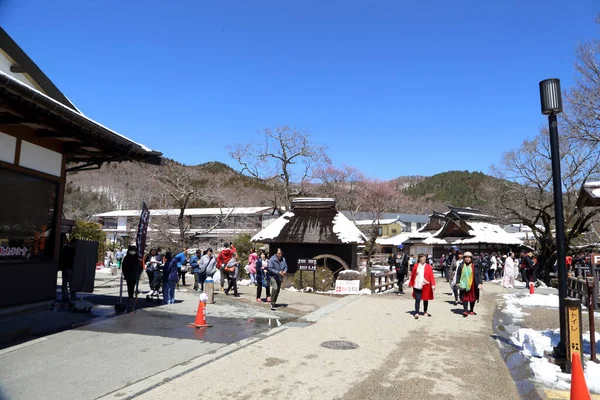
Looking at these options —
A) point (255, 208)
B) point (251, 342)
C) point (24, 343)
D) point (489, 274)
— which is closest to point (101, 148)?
point (24, 343)

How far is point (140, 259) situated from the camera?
1010 centimetres

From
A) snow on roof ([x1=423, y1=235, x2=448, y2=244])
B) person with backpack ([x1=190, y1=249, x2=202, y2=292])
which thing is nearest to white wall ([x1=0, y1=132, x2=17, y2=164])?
person with backpack ([x1=190, y1=249, x2=202, y2=292])

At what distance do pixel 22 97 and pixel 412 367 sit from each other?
7.05m

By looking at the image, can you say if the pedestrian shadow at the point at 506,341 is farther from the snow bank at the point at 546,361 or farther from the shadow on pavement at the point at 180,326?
the shadow on pavement at the point at 180,326

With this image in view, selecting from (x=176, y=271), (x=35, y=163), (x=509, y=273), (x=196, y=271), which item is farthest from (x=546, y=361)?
(x=509, y=273)

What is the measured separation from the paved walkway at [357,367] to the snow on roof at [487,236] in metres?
26.3

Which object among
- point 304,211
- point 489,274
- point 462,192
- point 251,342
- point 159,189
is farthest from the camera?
point 462,192

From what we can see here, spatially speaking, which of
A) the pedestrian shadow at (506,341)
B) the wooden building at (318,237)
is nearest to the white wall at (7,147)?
the pedestrian shadow at (506,341)

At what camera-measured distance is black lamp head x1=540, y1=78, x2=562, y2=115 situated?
6.83 meters

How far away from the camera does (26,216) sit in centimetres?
854

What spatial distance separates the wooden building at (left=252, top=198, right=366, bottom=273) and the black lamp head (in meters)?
12.6

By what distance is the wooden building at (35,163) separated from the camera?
756 cm

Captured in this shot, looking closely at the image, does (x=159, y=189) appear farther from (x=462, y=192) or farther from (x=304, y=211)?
(x=462, y=192)

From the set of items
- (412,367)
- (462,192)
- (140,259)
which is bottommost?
(412,367)
